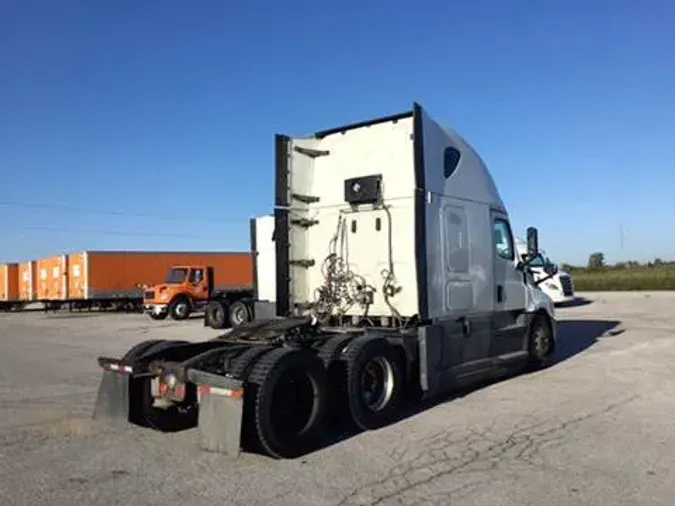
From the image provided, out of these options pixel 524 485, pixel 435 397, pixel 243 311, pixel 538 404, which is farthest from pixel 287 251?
pixel 243 311

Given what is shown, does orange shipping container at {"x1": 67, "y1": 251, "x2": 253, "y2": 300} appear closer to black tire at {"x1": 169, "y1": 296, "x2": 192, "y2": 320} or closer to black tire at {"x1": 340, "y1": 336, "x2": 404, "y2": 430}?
black tire at {"x1": 169, "y1": 296, "x2": 192, "y2": 320}

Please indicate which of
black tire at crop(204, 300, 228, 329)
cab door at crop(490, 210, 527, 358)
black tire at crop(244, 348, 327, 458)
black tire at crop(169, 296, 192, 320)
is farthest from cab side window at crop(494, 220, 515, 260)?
black tire at crop(169, 296, 192, 320)

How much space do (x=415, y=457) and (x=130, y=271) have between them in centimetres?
3647

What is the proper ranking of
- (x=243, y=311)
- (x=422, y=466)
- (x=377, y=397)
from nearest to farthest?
(x=422, y=466), (x=377, y=397), (x=243, y=311)

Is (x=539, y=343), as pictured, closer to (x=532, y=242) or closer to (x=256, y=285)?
(x=532, y=242)

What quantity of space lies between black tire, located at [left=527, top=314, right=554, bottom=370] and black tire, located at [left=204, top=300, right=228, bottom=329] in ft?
48.7

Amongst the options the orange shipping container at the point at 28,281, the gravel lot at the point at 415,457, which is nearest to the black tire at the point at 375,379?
the gravel lot at the point at 415,457

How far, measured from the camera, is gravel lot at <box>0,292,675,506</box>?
5691mm

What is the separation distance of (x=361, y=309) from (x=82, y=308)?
37.0 metres

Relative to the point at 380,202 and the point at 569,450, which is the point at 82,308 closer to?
the point at 380,202

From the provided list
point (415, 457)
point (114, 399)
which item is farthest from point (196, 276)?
point (415, 457)

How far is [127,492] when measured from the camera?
19.1 feet

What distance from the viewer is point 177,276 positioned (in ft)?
104

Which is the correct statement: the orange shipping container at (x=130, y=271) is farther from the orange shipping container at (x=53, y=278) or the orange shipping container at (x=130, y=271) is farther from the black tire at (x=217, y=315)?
the black tire at (x=217, y=315)
